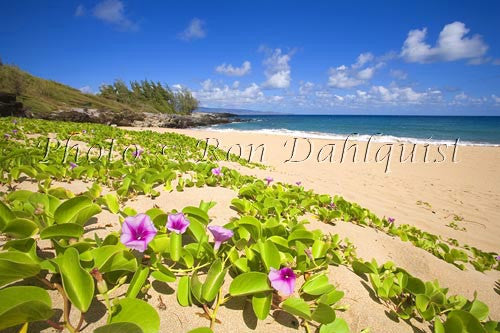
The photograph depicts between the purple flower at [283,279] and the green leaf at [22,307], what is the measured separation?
687 millimetres

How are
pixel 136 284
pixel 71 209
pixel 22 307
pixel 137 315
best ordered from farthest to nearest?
pixel 71 209
pixel 136 284
pixel 137 315
pixel 22 307

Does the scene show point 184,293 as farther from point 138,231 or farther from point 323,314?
point 323,314

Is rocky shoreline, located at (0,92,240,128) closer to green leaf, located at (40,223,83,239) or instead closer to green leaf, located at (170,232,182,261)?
green leaf, located at (40,223,83,239)

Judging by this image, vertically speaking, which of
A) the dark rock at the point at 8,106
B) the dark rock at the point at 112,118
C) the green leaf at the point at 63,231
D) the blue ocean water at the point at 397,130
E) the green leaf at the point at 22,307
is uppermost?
the dark rock at the point at 8,106

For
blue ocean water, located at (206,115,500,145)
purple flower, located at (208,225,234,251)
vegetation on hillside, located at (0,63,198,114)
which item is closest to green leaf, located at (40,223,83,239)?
purple flower, located at (208,225,234,251)

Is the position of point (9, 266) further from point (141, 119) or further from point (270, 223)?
point (141, 119)

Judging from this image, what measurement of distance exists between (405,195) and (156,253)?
6174 millimetres

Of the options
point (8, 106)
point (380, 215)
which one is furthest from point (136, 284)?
point (8, 106)

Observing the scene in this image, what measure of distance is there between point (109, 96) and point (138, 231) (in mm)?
48812

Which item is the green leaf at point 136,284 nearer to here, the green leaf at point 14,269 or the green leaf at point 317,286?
the green leaf at point 14,269

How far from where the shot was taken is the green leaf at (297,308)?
1003 millimetres

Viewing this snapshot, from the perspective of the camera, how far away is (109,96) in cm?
4344

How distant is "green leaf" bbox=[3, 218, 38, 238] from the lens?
44.4 inches

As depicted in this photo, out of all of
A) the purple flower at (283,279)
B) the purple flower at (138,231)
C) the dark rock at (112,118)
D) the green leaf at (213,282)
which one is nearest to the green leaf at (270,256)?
the purple flower at (283,279)
